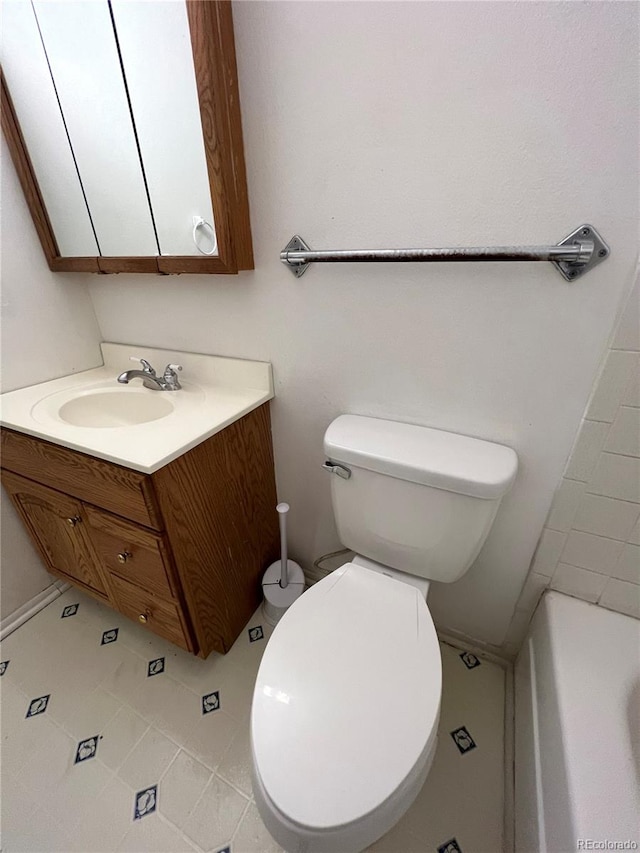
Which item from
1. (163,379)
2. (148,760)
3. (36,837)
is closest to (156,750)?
(148,760)

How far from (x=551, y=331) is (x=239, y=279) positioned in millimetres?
780

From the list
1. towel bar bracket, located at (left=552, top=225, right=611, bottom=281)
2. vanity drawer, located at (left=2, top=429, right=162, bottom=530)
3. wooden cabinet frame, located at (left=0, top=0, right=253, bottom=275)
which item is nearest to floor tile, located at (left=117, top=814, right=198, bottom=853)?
vanity drawer, located at (left=2, top=429, right=162, bottom=530)

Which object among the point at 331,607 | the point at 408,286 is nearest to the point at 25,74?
the point at 408,286

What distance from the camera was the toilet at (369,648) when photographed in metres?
0.57

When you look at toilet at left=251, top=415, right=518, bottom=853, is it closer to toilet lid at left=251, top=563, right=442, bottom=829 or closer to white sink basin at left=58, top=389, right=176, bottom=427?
toilet lid at left=251, top=563, right=442, bottom=829

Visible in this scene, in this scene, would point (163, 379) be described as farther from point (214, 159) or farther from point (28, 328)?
point (214, 159)

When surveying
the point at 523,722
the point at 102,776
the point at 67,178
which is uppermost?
the point at 67,178

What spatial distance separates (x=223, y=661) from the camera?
119cm

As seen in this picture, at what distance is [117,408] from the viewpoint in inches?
46.6

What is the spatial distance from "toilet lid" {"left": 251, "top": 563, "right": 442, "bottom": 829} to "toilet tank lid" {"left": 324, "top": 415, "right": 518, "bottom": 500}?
1.00 feet

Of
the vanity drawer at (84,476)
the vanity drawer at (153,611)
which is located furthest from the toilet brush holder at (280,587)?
the vanity drawer at (84,476)

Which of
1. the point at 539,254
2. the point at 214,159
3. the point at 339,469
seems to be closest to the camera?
the point at 539,254

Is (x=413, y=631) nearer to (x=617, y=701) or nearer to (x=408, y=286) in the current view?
(x=617, y=701)

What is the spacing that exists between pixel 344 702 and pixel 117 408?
1.06m
